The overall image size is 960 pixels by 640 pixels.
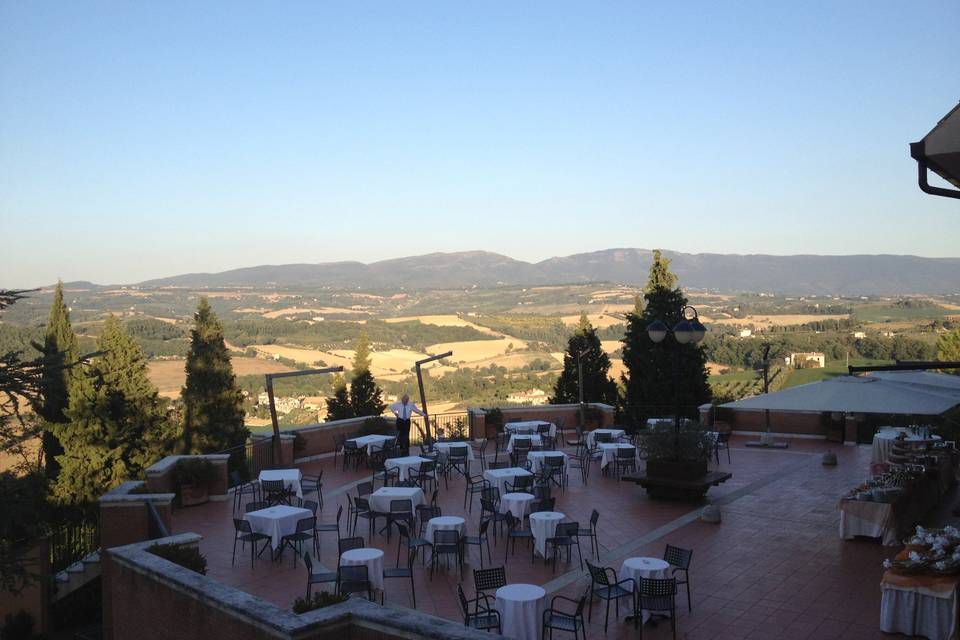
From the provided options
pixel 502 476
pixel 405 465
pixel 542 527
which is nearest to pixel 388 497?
pixel 502 476

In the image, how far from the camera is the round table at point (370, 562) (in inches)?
388

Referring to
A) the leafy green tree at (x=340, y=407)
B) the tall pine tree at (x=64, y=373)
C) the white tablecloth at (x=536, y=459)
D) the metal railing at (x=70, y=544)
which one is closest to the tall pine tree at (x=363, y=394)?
the leafy green tree at (x=340, y=407)

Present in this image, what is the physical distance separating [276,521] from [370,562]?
8.35ft

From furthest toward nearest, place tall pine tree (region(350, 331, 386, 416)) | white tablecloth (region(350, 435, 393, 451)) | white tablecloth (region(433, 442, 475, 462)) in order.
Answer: tall pine tree (region(350, 331, 386, 416))
white tablecloth (region(350, 435, 393, 451))
white tablecloth (region(433, 442, 475, 462))

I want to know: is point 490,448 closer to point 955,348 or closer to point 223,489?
point 223,489

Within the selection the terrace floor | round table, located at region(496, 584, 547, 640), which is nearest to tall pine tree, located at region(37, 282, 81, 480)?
the terrace floor

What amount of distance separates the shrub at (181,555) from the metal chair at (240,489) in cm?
497

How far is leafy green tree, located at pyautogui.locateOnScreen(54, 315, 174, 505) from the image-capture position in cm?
2517

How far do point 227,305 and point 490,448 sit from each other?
335ft

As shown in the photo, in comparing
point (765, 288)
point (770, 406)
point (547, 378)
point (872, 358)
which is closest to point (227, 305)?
point (547, 378)

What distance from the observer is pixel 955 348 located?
36938mm

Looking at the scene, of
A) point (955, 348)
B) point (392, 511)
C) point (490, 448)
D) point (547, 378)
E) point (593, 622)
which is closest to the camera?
point (593, 622)

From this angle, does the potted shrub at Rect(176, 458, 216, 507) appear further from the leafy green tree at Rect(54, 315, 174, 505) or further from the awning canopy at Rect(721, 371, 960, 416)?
the awning canopy at Rect(721, 371, 960, 416)

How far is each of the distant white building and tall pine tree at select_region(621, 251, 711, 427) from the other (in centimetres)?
2456
